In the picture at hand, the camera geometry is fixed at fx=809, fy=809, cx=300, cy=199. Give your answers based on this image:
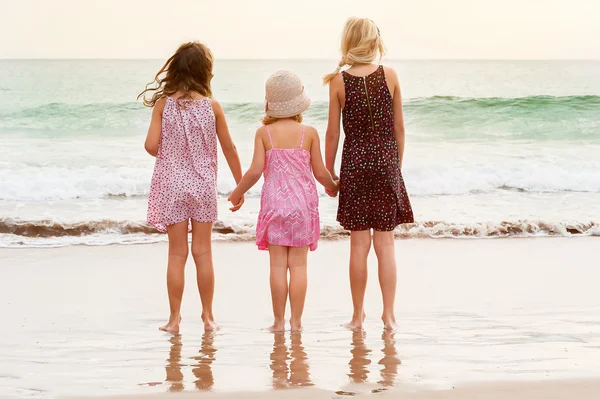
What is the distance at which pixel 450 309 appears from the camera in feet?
15.4

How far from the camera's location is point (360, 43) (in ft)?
13.6

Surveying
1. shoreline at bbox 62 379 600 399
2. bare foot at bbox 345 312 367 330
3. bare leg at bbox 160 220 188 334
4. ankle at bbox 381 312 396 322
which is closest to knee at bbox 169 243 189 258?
bare leg at bbox 160 220 188 334

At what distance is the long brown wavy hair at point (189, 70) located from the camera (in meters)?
4.09

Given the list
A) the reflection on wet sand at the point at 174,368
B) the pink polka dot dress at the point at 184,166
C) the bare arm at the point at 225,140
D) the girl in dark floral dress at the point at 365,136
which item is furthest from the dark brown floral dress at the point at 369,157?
the reflection on wet sand at the point at 174,368

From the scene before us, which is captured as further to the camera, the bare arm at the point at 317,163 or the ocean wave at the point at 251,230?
the ocean wave at the point at 251,230

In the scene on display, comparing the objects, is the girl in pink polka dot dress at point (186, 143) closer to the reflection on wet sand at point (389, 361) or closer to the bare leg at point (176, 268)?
the bare leg at point (176, 268)

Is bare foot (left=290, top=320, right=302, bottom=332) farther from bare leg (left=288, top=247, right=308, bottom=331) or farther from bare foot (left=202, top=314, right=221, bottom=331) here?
bare foot (left=202, top=314, right=221, bottom=331)

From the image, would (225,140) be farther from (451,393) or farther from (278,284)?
(451,393)

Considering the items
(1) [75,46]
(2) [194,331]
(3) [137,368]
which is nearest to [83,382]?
(3) [137,368]

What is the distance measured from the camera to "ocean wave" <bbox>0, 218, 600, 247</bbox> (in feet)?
24.5

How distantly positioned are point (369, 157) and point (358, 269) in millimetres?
593

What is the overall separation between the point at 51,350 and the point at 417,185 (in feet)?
25.9

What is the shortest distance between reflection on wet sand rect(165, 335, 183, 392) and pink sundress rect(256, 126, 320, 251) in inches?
27.9

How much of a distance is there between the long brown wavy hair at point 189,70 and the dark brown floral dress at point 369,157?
2.38 ft
